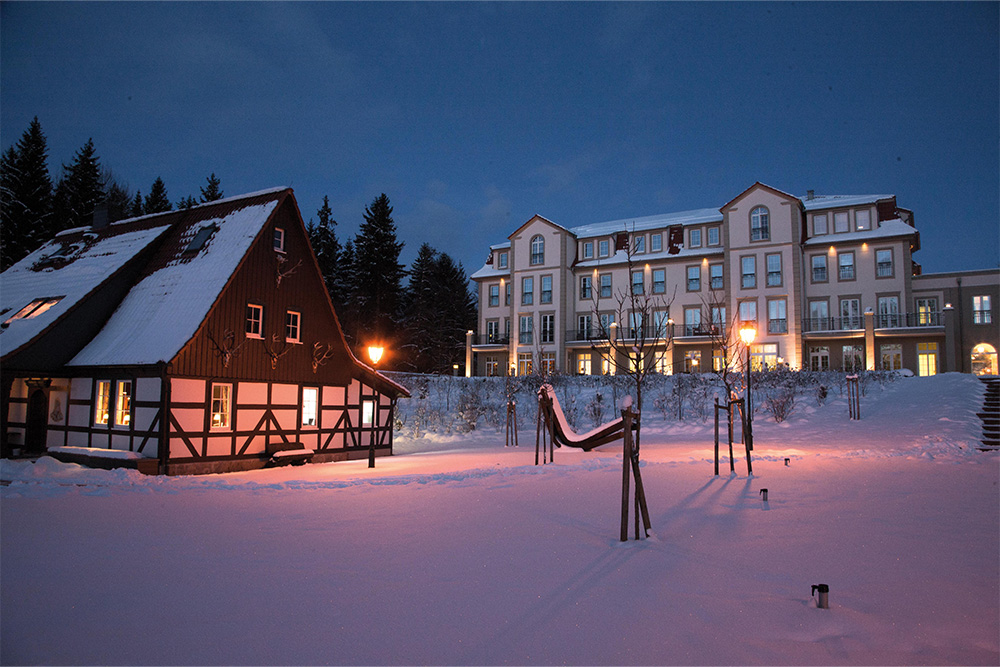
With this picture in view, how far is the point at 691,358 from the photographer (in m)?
39.2

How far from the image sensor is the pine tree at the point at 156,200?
42688 mm

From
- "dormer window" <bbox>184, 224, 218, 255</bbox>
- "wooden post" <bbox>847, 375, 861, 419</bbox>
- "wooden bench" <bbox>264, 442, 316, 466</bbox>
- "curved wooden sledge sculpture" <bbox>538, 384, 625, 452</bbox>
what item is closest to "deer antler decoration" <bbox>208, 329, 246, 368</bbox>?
"wooden bench" <bbox>264, 442, 316, 466</bbox>

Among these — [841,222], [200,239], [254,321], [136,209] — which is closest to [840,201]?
[841,222]

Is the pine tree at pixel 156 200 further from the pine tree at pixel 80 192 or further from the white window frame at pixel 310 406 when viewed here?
the white window frame at pixel 310 406

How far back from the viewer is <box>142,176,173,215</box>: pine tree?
42688mm

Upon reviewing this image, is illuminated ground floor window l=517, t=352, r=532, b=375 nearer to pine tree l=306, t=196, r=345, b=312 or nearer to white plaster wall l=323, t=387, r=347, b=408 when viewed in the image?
pine tree l=306, t=196, r=345, b=312

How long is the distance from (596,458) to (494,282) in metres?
30.8

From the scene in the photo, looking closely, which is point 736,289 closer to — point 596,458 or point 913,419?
point 913,419

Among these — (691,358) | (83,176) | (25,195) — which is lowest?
(691,358)

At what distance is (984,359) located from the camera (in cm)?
3478

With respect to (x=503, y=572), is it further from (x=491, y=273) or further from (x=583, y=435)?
(x=491, y=273)

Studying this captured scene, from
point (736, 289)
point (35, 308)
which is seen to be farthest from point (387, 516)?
point (736, 289)

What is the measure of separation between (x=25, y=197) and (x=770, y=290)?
45.0 meters

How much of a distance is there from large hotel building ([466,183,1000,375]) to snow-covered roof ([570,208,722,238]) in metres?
0.19
